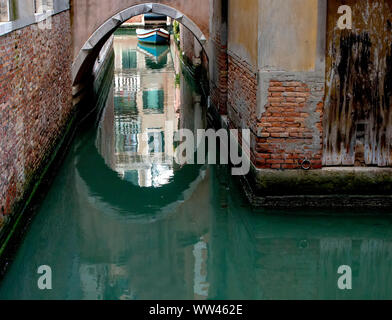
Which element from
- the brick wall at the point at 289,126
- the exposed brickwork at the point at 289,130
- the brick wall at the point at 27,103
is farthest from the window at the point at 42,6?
the exposed brickwork at the point at 289,130

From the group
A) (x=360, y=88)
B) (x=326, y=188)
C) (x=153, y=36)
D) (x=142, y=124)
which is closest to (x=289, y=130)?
(x=326, y=188)

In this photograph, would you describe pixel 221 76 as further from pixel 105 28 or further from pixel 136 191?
pixel 136 191

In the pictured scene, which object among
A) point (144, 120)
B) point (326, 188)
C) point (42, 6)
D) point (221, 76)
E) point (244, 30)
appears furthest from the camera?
point (144, 120)

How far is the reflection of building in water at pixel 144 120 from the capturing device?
8070mm

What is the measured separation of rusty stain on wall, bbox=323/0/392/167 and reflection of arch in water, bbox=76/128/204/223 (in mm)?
1734

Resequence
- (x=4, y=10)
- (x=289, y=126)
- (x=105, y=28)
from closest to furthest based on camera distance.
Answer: (x=4, y=10) → (x=289, y=126) → (x=105, y=28)

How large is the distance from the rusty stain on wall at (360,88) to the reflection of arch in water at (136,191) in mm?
1734

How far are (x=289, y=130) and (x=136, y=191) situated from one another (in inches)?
79.4

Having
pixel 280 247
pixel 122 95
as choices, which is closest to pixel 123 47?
pixel 122 95

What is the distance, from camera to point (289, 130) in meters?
5.98

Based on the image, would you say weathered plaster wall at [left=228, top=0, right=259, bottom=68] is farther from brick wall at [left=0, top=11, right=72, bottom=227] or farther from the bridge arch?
the bridge arch

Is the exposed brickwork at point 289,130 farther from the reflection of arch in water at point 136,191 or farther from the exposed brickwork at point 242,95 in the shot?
the reflection of arch in water at point 136,191

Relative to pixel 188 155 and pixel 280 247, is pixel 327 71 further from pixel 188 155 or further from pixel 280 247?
pixel 188 155

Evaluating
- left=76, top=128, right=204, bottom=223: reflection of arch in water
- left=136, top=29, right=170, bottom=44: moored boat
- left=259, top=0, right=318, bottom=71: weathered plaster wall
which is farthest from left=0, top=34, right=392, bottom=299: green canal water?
→ left=136, top=29, right=170, bottom=44: moored boat
